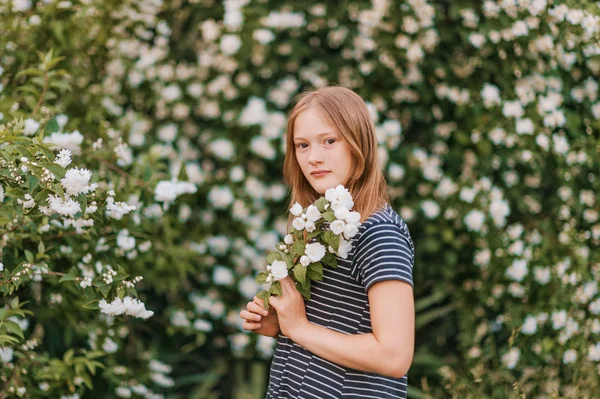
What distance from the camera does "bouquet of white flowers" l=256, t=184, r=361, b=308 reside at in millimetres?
1252

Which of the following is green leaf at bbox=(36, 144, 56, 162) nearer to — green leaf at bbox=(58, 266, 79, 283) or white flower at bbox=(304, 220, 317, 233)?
green leaf at bbox=(58, 266, 79, 283)

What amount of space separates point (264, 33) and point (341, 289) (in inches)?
77.3

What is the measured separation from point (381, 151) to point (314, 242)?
171 centimetres

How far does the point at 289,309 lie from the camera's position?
1346 mm

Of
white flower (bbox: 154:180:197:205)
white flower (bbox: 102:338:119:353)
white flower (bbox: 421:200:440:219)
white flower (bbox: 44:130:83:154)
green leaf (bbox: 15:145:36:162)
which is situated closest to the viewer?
green leaf (bbox: 15:145:36:162)

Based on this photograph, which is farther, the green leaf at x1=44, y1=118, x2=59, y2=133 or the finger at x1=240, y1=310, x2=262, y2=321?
the green leaf at x1=44, y1=118, x2=59, y2=133

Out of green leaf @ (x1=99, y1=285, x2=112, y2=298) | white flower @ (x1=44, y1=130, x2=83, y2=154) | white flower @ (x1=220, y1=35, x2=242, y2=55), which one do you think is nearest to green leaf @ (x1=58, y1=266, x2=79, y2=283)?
green leaf @ (x1=99, y1=285, x2=112, y2=298)

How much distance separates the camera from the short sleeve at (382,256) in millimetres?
1236

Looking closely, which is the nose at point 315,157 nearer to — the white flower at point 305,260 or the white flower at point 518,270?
the white flower at point 305,260

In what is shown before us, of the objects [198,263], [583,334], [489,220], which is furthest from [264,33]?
[583,334]

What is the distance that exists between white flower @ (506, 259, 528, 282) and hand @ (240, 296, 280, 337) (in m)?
1.68

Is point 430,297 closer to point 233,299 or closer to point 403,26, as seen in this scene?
point 233,299

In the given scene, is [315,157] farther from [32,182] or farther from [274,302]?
[32,182]

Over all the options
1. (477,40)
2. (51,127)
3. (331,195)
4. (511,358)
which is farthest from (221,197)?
(331,195)
